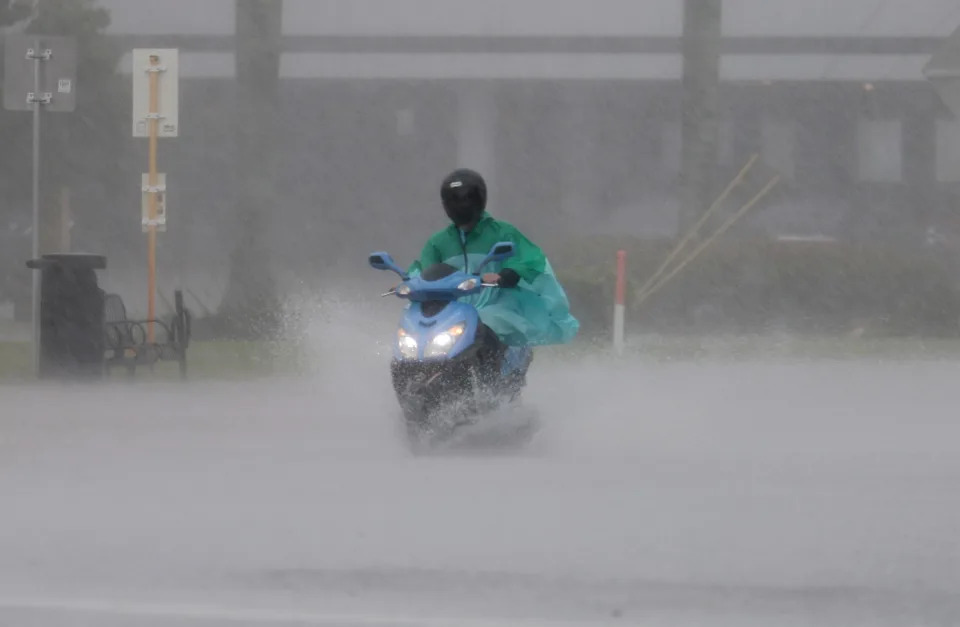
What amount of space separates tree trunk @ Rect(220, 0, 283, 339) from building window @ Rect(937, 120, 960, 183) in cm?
862

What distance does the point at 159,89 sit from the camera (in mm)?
15023

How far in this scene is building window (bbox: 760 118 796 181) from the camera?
2188 centimetres

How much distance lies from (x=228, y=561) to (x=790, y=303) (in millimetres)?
15445

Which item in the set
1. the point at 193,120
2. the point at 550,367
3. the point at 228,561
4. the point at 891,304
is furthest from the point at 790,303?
the point at 228,561

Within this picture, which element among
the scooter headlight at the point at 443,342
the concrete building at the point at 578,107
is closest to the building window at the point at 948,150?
the concrete building at the point at 578,107

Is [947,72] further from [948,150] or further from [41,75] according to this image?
[41,75]

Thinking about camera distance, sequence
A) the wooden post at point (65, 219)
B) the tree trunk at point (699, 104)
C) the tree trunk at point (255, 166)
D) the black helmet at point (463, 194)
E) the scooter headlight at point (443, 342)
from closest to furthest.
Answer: the scooter headlight at point (443, 342) → the black helmet at point (463, 194) → the tree trunk at point (255, 166) → the wooden post at point (65, 219) → the tree trunk at point (699, 104)

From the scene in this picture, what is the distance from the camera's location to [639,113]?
2155 centimetres

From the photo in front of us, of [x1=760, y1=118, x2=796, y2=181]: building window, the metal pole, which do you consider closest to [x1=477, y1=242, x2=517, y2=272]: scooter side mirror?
the metal pole

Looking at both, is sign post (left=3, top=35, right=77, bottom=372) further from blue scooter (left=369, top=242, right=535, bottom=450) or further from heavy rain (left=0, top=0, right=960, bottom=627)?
blue scooter (left=369, top=242, right=535, bottom=450)

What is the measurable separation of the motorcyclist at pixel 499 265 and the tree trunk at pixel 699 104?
11.5m

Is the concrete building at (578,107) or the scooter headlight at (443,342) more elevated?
the concrete building at (578,107)

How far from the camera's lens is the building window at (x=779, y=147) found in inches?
861

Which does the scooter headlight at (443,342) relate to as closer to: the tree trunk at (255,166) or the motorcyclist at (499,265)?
the motorcyclist at (499,265)
